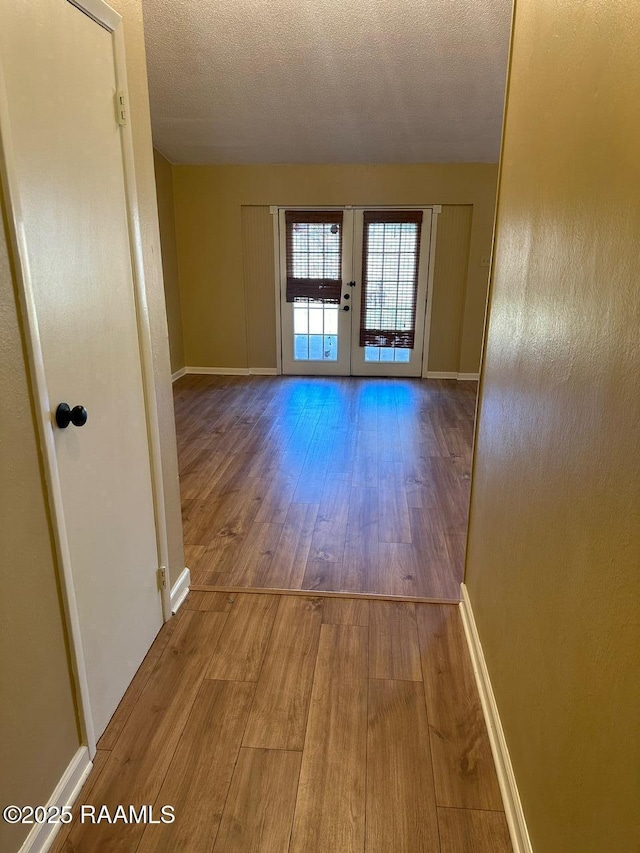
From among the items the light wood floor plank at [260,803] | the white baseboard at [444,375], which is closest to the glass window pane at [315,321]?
the white baseboard at [444,375]

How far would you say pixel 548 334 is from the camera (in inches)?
47.6

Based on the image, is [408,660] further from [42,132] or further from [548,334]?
[42,132]

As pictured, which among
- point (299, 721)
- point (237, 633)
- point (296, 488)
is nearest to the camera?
point (299, 721)

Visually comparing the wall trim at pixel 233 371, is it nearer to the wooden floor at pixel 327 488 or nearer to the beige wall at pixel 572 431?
the wooden floor at pixel 327 488

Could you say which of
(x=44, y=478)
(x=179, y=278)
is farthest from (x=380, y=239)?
(x=44, y=478)

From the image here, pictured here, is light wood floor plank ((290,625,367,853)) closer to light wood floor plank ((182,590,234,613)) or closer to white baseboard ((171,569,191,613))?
light wood floor plank ((182,590,234,613))

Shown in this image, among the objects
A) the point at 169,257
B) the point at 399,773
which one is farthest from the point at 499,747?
the point at 169,257

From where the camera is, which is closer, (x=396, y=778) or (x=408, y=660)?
(x=396, y=778)

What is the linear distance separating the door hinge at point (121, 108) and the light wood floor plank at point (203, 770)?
1.86 metres

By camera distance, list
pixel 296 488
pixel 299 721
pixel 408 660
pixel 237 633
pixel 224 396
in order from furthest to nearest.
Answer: pixel 224 396 < pixel 296 488 < pixel 237 633 < pixel 408 660 < pixel 299 721

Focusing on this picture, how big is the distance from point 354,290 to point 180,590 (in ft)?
15.9

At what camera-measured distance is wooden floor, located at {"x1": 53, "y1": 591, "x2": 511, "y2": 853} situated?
4.39ft

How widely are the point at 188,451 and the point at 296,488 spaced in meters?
1.14

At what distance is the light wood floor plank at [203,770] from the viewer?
133cm
